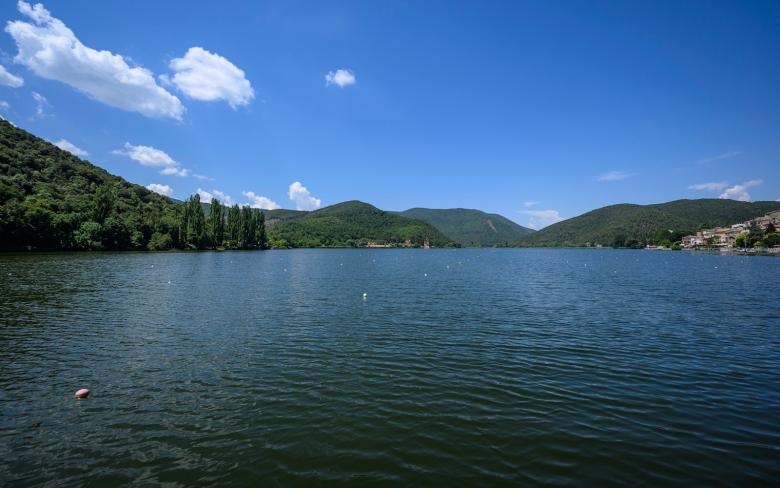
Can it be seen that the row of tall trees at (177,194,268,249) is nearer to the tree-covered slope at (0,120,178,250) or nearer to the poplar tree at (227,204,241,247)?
the poplar tree at (227,204,241,247)

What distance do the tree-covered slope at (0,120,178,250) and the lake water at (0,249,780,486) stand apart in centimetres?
9227

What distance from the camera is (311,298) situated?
119 feet

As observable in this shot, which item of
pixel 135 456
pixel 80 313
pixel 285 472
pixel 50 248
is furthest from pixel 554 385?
pixel 50 248

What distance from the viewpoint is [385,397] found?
13.2 metres

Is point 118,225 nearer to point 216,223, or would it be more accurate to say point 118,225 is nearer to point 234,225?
point 216,223

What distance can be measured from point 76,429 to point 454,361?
14125 millimetres

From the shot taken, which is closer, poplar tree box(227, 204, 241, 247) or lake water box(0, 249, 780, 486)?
lake water box(0, 249, 780, 486)

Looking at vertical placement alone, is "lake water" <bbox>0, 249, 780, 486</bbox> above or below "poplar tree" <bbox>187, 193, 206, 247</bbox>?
below

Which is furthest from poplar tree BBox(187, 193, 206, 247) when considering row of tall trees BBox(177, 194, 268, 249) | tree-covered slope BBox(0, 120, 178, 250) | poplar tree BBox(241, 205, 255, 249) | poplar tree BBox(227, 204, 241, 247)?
poplar tree BBox(241, 205, 255, 249)

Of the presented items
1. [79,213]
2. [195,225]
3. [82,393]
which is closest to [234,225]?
[195,225]

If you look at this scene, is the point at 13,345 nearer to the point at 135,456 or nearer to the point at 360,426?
the point at 135,456

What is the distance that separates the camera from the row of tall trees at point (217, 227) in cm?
15212

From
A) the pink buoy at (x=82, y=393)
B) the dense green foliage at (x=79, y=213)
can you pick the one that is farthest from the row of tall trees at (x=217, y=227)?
the pink buoy at (x=82, y=393)

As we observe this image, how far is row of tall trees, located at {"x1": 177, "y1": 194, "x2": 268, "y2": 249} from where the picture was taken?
499 ft
